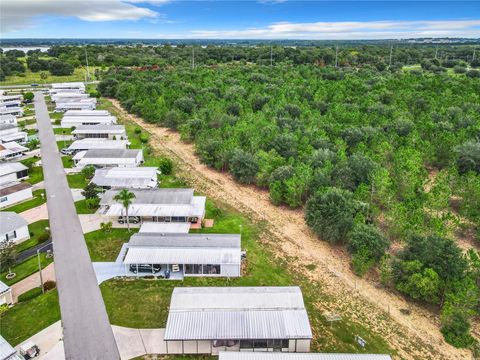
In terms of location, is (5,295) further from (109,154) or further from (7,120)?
(7,120)

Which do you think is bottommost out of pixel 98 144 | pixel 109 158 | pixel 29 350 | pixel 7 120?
pixel 29 350

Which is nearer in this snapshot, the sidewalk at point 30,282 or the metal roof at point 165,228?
the sidewalk at point 30,282

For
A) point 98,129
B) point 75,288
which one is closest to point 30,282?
point 75,288

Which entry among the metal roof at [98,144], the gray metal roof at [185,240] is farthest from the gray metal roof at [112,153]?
the gray metal roof at [185,240]

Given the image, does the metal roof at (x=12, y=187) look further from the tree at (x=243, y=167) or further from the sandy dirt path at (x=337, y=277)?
the tree at (x=243, y=167)

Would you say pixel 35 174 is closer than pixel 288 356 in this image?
No

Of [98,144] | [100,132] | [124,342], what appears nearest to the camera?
[124,342]

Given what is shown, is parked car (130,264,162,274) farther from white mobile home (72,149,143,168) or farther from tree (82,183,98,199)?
white mobile home (72,149,143,168)
